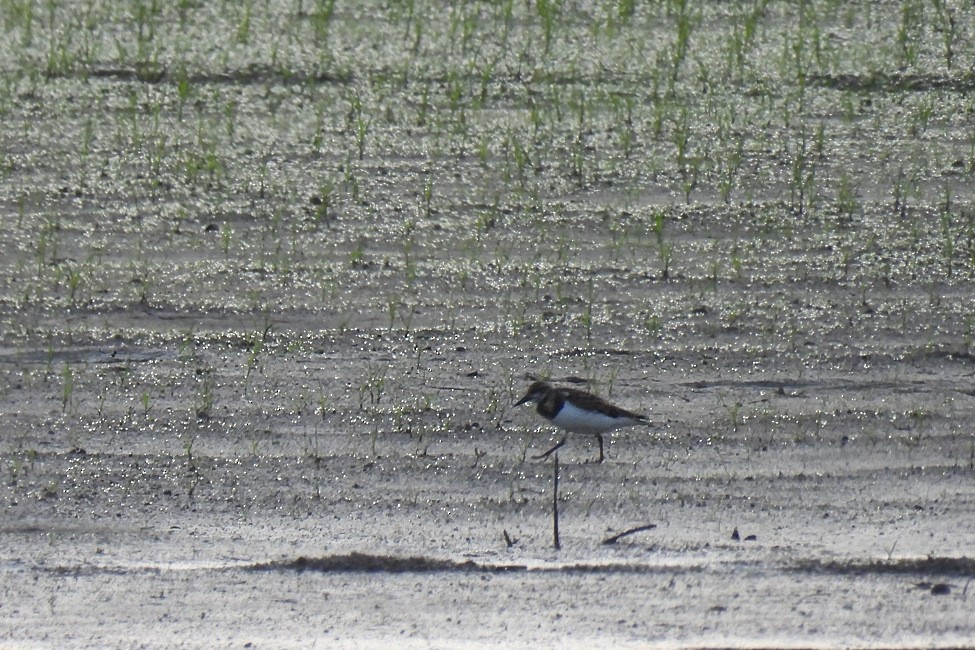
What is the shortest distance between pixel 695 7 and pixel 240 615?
718 cm

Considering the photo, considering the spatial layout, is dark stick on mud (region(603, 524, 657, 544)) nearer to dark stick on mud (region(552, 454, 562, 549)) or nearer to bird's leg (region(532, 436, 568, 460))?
dark stick on mud (region(552, 454, 562, 549))

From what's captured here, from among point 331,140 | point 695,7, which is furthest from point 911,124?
point 331,140

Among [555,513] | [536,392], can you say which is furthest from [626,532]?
[536,392]

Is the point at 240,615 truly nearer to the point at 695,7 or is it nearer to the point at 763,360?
the point at 763,360

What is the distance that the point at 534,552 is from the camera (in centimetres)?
543

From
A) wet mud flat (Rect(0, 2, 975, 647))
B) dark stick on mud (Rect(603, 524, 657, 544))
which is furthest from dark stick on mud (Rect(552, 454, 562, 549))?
dark stick on mud (Rect(603, 524, 657, 544))

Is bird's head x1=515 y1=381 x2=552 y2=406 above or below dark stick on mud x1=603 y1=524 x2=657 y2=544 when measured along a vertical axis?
above

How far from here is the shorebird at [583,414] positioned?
6.05m

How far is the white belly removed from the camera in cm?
604

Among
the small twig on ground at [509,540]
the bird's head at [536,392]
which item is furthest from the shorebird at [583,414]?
the small twig on ground at [509,540]

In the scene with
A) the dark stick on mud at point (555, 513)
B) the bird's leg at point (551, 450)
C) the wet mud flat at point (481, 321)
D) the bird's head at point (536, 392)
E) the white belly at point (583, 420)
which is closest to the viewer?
the wet mud flat at point (481, 321)

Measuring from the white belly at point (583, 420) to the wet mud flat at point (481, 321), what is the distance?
184 millimetres

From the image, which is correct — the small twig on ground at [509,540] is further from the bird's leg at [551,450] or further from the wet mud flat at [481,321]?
the bird's leg at [551,450]

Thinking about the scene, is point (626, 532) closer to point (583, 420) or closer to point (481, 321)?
point (583, 420)
